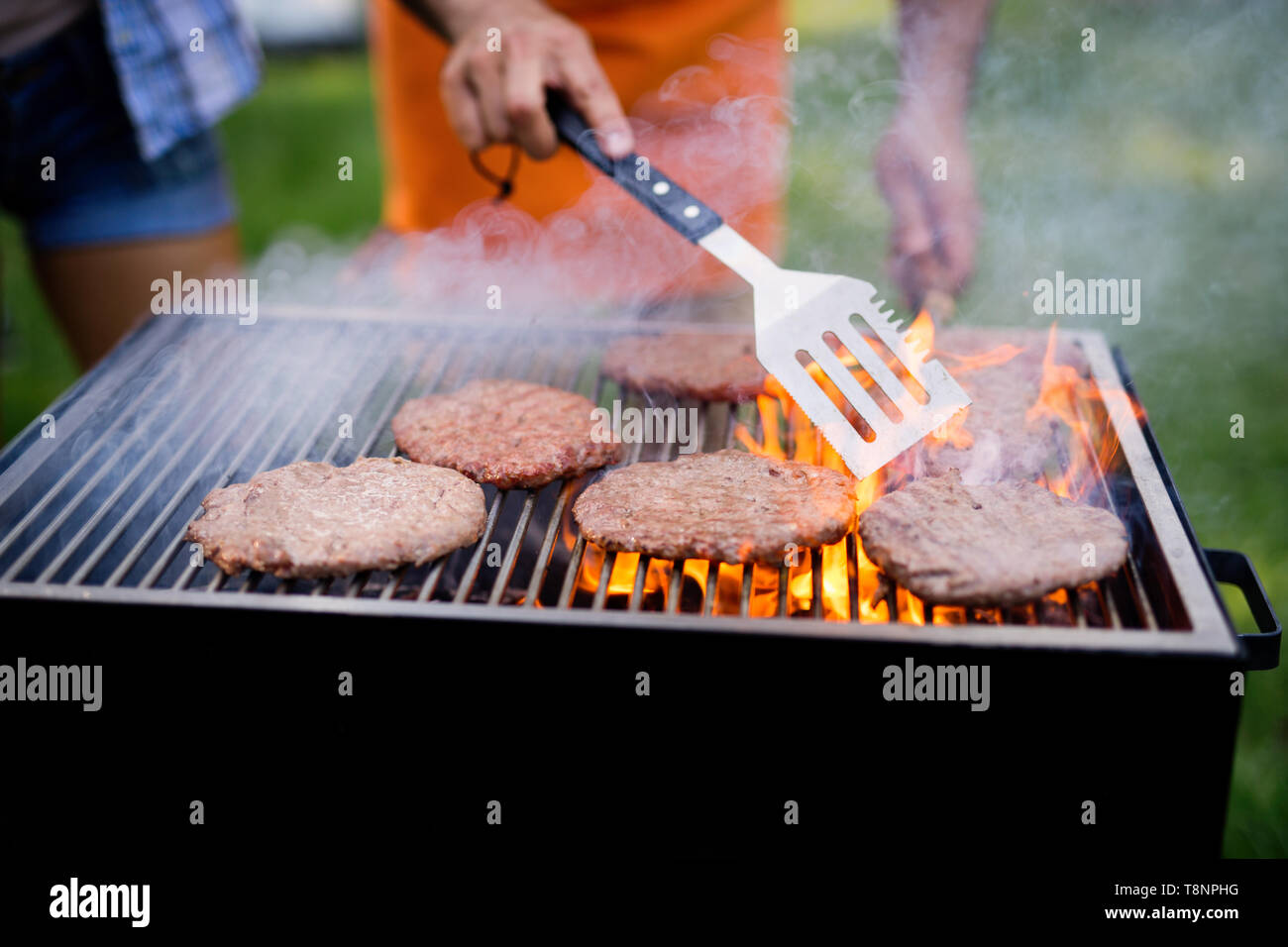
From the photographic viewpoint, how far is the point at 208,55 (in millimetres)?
3861

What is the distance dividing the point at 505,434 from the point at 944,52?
83.2 inches

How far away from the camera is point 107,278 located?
13.0 ft

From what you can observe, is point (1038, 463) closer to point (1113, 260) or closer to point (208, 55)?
point (1113, 260)

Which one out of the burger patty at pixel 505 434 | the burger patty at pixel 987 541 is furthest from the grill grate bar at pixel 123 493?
the burger patty at pixel 987 541

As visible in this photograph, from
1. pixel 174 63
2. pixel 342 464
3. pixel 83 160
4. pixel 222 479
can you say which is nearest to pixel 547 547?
pixel 342 464

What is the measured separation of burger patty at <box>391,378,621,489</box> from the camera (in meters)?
2.66

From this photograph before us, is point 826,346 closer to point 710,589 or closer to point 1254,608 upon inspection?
point 710,589

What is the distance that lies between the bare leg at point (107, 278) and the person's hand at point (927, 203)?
264 centimetres

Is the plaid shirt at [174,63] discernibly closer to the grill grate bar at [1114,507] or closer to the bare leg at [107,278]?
the bare leg at [107,278]

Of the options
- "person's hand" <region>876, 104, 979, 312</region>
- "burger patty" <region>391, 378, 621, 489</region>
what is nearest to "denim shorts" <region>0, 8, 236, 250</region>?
"burger patty" <region>391, 378, 621, 489</region>

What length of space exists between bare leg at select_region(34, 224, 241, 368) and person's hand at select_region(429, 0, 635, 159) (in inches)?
58.3

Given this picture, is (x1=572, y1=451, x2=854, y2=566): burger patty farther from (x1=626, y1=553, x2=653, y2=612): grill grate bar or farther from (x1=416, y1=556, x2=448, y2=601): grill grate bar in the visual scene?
(x1=416, y1=556, x2=448, y2=601): grill grate bar
